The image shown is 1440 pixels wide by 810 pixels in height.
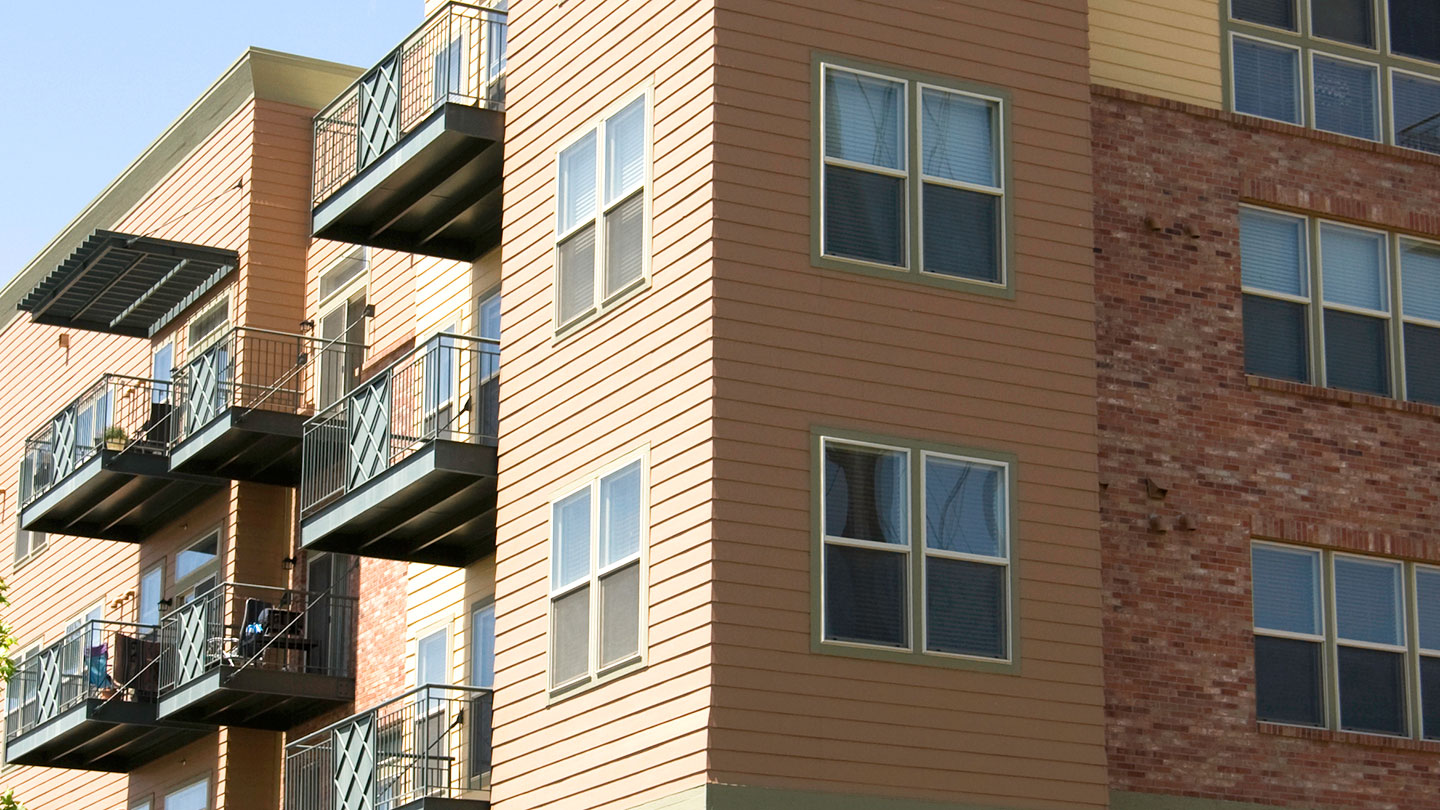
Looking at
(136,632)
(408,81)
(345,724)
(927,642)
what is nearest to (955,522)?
(927,642)

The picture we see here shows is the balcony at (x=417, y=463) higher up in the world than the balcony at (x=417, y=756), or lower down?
higher up

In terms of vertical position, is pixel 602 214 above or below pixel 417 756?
above

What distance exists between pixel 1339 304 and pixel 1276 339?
87cm

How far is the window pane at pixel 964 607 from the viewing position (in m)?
19.6

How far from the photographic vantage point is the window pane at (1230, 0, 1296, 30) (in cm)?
2398

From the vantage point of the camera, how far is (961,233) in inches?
818

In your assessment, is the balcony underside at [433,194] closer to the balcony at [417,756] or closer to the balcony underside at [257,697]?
the balcony at [417,756]

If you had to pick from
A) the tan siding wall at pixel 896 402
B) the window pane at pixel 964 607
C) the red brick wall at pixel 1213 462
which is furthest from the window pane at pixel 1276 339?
the window pane at pixel 964 607

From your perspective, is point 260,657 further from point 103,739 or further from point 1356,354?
point 1356,354

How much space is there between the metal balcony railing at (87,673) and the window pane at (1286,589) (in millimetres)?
15004

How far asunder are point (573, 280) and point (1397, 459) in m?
8.08

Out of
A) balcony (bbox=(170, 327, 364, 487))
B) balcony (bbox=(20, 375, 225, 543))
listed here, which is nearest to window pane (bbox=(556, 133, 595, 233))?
balcony (bbox=(170, 327, 364, 487))

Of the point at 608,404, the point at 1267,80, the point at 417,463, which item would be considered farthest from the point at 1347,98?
the point at 417,463

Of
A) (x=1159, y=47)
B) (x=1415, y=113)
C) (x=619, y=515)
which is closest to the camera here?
(x=619, y=515)
